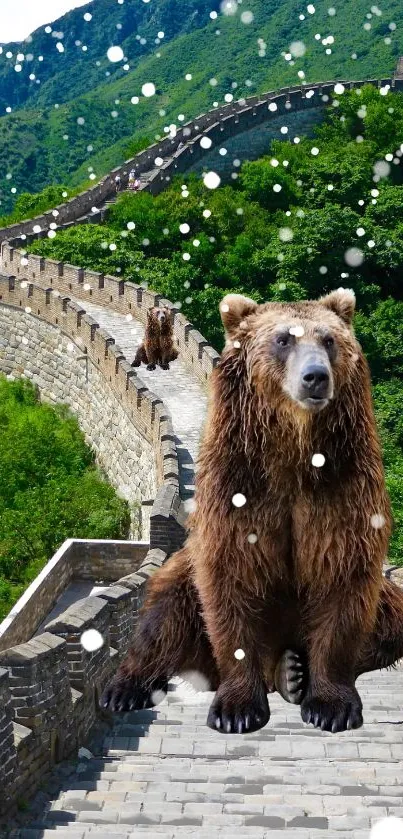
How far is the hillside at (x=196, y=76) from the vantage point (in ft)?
248

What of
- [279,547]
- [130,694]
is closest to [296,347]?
[279,547]

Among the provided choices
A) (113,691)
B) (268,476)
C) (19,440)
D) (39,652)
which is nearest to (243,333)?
(268,476)

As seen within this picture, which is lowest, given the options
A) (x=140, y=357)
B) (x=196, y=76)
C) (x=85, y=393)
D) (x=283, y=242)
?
(x=85, y=393)

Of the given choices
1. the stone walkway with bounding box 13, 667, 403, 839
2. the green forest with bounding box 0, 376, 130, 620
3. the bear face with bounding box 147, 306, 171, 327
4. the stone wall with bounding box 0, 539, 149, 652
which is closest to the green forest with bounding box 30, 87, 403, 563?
the green forest with bounding box 0, 376, 130, 620

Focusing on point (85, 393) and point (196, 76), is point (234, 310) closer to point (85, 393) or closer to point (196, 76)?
point (85, 393)

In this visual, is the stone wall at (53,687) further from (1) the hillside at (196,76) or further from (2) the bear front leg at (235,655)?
(1) the hillside at (196,76)

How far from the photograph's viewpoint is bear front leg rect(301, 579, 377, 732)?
14.8 feet

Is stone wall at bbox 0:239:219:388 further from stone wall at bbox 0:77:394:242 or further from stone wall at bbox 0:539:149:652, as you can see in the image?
stone wall at bbox 0:539:149:652

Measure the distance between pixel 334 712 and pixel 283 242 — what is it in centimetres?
3309

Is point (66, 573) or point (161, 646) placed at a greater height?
point (161, 646)

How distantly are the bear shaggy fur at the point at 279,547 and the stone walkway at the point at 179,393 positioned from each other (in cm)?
892

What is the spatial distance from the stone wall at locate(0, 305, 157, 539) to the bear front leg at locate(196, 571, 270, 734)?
13027 mm

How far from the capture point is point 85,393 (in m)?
27.5

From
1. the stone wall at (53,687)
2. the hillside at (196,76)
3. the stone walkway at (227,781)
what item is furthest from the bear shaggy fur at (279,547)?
the hillside at (196,76)
